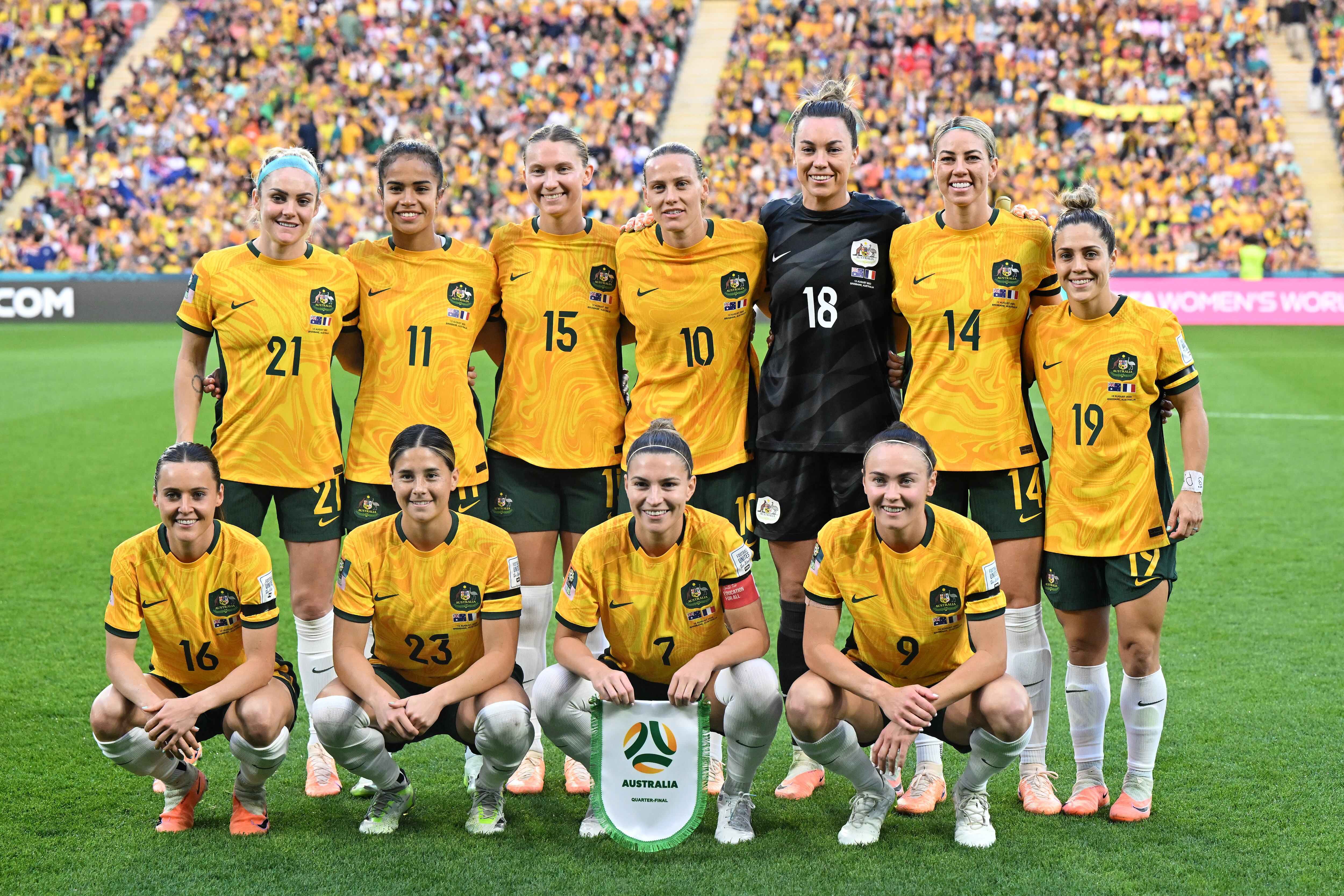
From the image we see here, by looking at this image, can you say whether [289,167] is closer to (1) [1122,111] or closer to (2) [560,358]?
(2) [560,358]

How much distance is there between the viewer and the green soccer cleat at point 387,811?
3945 millimetres

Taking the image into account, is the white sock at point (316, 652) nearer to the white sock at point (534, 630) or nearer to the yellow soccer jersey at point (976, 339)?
the white sock at point (534, 630)

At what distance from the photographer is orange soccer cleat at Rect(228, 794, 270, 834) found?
392cm

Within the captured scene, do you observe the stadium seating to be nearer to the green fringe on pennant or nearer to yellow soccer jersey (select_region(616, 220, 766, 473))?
yellow soccer jersey (select_region(616, 220, 766, 473))

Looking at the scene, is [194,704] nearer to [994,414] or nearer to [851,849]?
[851,849]

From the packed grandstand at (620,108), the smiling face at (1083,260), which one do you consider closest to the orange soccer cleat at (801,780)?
the smiling face at (1083,260)

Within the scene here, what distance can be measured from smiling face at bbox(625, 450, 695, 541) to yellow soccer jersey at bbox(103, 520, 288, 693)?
116 cm

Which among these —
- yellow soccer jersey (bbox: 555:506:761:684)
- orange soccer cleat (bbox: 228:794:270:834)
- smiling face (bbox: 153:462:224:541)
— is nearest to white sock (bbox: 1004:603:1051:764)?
yellow soccer jersey (bbox: 555:506:761:684)

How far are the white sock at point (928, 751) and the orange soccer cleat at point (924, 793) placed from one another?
0.04 ft

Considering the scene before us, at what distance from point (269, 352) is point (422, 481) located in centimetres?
86

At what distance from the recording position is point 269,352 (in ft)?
14.1

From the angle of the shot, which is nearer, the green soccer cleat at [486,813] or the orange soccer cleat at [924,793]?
the green soccer cleat at [486,813]

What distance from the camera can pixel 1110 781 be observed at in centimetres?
440

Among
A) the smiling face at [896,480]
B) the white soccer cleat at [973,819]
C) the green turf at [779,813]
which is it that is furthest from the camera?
the white soccer cleat at [973,819]
